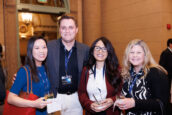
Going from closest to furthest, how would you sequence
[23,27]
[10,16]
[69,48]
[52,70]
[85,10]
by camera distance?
1. [52,70]
2. [69,48]
3. [10,16]
4. [85,10]
5. [23,27]

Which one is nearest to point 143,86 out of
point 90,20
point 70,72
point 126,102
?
point 126,102

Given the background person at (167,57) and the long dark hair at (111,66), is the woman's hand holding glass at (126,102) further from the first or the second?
the background person at (167,57)

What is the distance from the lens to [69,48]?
8.89 feet

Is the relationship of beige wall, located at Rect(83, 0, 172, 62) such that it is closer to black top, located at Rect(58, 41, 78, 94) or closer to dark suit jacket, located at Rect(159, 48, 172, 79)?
dark suit jacket, located at Rect(159, 48, 172, 79)

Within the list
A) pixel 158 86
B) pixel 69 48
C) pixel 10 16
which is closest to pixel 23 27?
pixel 10 16

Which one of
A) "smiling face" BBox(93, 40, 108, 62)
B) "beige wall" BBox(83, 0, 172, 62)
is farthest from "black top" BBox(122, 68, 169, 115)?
"beige wall" BBox(83, 0, 172, 62)

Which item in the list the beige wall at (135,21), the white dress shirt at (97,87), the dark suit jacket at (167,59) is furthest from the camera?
the beige wall at (135,21)

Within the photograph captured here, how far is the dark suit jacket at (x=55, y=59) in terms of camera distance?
2421 millimetres

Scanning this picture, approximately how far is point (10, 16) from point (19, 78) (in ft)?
14.5

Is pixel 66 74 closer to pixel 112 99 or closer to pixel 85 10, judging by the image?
pixel 112 99

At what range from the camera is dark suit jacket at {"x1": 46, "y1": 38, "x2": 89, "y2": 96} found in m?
2.42

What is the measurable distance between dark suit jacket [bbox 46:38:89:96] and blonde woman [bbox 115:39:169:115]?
0.72 m

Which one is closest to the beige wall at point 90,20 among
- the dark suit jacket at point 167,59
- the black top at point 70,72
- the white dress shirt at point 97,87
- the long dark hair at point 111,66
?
the dark suit jacket at point 167,59

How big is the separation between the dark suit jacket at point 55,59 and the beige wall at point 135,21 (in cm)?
364
